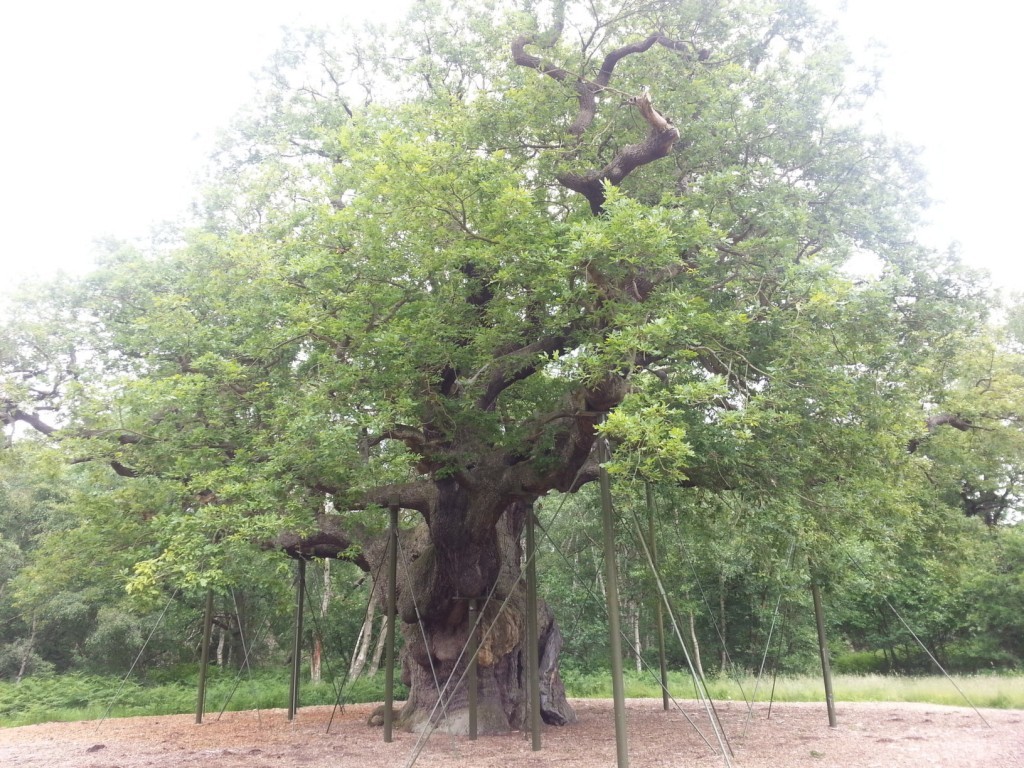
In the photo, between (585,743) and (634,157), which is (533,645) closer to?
(585,743)

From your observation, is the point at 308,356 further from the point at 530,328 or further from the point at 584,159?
the point at 584,159

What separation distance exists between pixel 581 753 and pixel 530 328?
468 cm

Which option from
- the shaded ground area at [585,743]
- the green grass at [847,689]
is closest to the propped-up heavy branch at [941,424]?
the shaded ground area at [585,743]

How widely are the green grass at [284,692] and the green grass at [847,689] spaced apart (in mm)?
14

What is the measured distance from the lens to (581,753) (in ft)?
24.6

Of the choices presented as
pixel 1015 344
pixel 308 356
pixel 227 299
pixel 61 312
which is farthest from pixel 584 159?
pixel 1015 344

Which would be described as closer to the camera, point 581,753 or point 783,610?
point 581,753

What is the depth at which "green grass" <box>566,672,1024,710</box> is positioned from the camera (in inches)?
454

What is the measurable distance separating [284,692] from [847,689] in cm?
Result: 1180

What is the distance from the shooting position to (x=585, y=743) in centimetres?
821

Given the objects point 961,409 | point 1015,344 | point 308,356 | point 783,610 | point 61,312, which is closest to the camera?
point 308,356

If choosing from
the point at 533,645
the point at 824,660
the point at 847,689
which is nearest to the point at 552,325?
the point at 533,645

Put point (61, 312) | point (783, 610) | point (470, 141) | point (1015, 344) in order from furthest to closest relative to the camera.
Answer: point (1015, 344)
point (783, 610)
point (61, 312)
point (470, 141)

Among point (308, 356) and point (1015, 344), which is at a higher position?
point (1015, 344)
